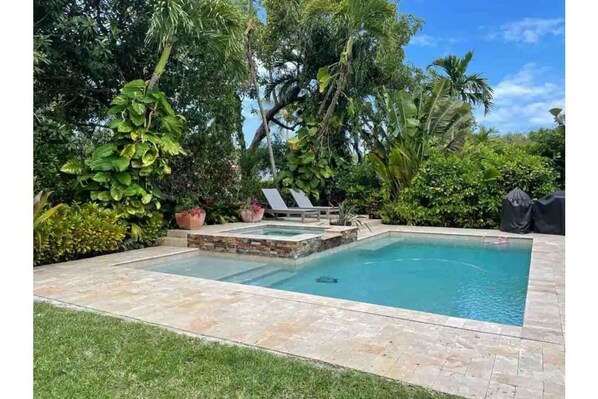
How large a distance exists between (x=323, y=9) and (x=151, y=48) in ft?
25.8

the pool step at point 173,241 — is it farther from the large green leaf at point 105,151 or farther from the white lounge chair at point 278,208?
the white lounge chair at point 278,208

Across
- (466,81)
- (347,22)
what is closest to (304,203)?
(347,22)

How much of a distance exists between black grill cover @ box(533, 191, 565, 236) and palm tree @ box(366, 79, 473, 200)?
440 cm

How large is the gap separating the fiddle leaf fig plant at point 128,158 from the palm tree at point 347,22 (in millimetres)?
7911

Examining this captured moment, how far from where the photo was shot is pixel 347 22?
15.3 metres

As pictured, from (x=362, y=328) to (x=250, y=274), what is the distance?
14.0 feet

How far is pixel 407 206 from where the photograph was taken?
15.1 meters

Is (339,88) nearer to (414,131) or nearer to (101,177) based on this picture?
(414,131)

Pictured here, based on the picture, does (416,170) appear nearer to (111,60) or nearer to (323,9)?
(323,9)

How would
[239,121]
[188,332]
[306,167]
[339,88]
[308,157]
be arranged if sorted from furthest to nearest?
[306,167], [308,157], [339,88], [239,121], [188,332]

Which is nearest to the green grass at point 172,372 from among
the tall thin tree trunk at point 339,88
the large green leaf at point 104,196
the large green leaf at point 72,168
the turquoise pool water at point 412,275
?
the turquoise pool water at point 412,275

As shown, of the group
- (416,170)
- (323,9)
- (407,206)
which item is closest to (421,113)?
(416,170)

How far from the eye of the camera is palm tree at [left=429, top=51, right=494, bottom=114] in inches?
811

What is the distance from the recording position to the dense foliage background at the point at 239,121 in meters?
9.30
